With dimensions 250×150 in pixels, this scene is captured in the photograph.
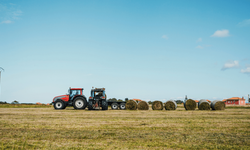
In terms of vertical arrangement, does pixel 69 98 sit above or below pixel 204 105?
above

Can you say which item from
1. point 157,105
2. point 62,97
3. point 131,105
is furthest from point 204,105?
point 62,97

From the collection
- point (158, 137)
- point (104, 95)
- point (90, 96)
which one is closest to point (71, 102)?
point (90, 96)

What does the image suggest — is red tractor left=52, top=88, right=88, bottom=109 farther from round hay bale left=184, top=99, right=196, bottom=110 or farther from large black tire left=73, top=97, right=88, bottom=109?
round hay bale left=184, top=99, right=196, bottom=110

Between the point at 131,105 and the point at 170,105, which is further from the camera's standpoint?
the point at 131,105

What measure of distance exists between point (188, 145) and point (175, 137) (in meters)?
1.17

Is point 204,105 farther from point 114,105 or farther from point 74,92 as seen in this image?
point 74,92

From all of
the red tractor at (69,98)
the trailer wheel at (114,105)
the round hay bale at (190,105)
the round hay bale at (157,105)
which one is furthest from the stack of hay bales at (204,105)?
the red tractor at (69,98)

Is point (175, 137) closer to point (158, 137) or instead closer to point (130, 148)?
point (158, 137)

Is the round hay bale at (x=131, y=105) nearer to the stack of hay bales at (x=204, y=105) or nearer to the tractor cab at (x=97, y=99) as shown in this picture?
the tractor cab at (x=97, y=99)

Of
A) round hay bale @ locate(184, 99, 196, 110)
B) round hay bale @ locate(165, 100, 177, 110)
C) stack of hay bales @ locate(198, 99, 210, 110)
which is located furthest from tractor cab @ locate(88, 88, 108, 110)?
stack of hay bales @ locate(198, 99, 210, 110)

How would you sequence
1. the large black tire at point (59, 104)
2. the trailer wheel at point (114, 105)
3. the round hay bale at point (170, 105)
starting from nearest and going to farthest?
the large black tire at point (59, 104) < the round hay bale at point (170, 105) < the trailer wheel at point (114, 105)

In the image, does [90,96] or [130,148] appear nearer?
[130,148]

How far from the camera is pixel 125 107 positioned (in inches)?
1048

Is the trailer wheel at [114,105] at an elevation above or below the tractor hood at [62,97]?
below
